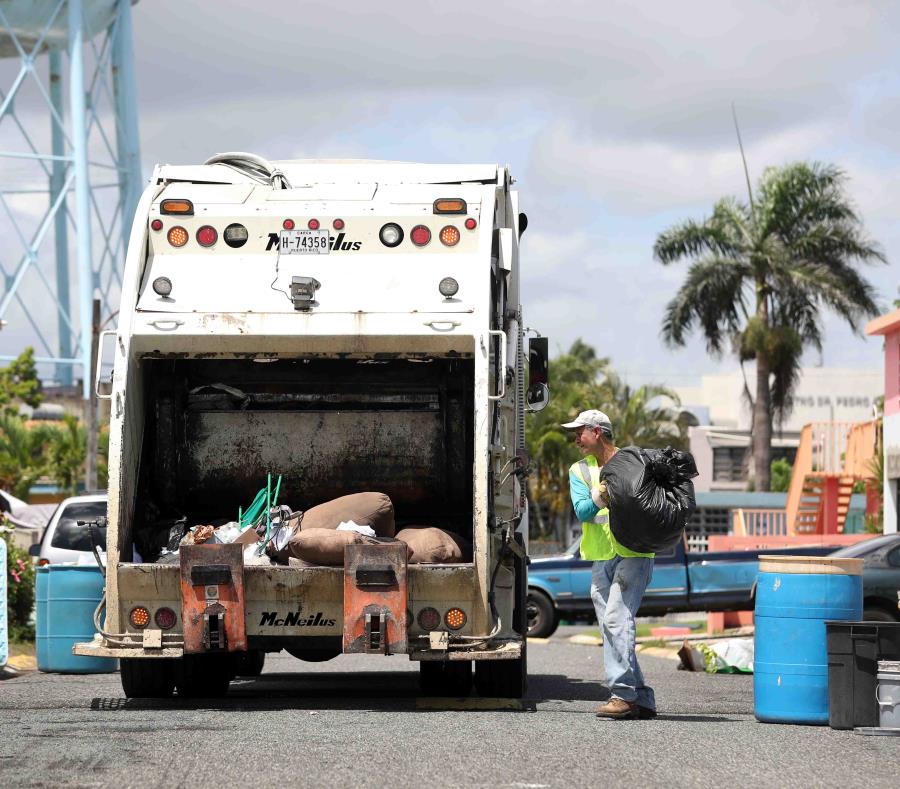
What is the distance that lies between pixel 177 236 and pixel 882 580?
9.54 m

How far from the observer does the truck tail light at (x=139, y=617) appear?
10.2 metres

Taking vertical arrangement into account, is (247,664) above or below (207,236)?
below

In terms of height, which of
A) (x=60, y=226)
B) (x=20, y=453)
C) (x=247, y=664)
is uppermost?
(x=60, y=226)

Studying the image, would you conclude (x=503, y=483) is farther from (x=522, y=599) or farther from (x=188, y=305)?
(x=188, y=305)

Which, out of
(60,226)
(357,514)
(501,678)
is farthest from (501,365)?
(60,226)

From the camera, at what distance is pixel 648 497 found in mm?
10062

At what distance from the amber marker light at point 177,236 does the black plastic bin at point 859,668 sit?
4.60 m

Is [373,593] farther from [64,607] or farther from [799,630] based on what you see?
[64,607]

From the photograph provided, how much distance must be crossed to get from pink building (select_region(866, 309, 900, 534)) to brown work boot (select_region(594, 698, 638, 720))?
19464mm

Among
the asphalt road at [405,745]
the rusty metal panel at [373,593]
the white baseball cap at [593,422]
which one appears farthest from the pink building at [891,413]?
the rusty metal panel at [373,593]

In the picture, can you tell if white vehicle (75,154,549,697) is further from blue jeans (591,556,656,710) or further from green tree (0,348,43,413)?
green tree (0,348,43,413)

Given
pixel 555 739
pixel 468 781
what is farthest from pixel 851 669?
pixel 468 781

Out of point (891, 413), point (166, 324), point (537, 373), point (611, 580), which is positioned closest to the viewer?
point (611, 580)

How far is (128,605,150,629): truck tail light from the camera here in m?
10.2
